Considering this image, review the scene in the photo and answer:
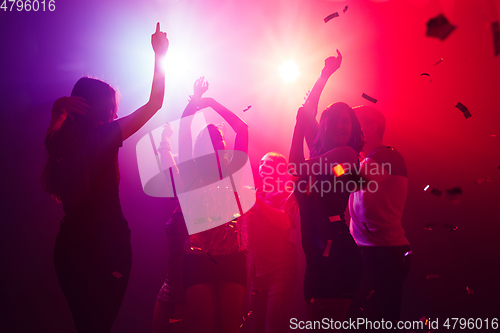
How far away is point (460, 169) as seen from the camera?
9.15 ft

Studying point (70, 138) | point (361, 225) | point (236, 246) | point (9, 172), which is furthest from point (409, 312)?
point (9, 172)

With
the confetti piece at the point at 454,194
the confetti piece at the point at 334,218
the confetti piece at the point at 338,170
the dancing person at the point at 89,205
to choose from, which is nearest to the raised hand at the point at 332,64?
the confetti piece at the point at 338,170

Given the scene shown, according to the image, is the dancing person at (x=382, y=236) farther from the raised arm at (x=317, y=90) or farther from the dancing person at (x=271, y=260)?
the dancing person at (x=271, y=260)

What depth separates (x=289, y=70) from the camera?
3.06m

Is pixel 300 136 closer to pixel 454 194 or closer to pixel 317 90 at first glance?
pixel 317 90

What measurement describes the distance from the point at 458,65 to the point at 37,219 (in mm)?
4317

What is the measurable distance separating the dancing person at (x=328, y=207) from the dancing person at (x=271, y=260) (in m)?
0.74

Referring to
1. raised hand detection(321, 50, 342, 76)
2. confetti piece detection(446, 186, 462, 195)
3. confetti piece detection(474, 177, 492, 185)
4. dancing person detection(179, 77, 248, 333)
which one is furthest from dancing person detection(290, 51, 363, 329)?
confetti piece detection(474, 177, 492, 185)

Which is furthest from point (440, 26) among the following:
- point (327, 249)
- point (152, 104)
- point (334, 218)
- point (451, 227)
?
point (451, 227)

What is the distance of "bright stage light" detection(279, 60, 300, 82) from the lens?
3057mm

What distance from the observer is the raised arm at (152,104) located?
1332 millimetres

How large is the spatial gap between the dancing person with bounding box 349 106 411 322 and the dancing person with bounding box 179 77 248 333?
0.86 metres

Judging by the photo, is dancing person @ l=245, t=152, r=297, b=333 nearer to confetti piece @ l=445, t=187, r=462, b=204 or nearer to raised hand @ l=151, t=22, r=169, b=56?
raised hand @ l=151, t=22, r=169, b=56

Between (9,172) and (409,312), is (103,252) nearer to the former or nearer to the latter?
(9,172)
